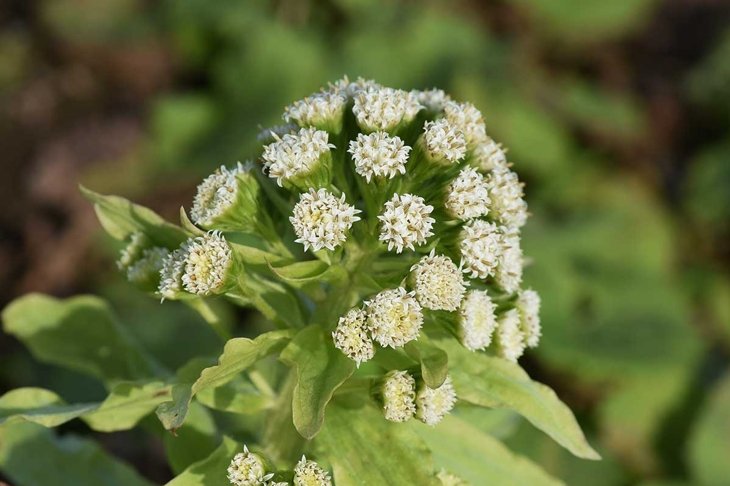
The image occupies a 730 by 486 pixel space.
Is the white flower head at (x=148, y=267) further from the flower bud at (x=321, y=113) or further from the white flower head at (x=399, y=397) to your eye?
the white flower head at (x=399, y=397)

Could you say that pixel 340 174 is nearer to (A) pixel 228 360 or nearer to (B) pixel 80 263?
(A) pixel 228 360

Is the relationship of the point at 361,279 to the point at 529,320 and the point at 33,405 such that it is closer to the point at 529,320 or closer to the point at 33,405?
the point at 529,320

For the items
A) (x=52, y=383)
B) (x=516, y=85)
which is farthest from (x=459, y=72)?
(x=52, y=383)

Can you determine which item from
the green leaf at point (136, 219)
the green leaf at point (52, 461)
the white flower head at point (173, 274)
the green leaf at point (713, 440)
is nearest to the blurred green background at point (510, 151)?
the green leaf at point (713, 440)

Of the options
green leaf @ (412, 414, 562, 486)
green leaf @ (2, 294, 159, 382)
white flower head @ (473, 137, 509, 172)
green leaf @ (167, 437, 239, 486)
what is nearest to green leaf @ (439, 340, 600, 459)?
green leaf @ (412, 414, 562, 486)

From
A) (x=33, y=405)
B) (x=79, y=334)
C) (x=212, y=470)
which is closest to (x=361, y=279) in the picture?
(x=212, y=470)

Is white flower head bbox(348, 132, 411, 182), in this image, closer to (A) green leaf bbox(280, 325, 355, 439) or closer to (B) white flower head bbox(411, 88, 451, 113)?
(B) white flower head bbox(411, 88, 451, 113)
